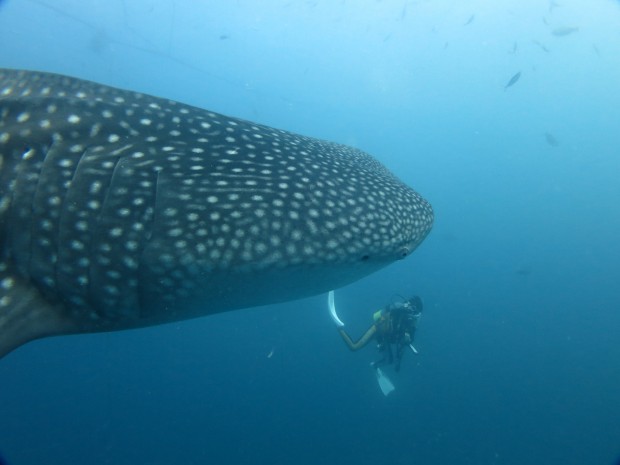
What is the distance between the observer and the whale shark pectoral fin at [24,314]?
91.6 inches

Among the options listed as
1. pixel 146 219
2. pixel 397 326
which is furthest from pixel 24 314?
pixel 397 326

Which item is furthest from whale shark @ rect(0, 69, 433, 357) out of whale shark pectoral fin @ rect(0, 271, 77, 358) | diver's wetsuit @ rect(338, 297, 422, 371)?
diver's wetsuit @ rect(338, 297, 422, 371)

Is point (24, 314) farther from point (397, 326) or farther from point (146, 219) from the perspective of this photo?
point (397, 326)

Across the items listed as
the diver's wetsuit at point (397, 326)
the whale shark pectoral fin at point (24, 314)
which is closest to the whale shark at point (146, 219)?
the whale shark pectoral fin at point (24, 314)

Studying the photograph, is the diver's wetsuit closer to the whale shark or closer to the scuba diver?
the scuba diver

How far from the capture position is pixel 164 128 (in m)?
2.95

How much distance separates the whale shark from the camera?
2.47 meters

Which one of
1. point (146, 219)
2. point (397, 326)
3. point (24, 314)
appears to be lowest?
point (397, 326)

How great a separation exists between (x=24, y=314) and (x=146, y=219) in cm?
95

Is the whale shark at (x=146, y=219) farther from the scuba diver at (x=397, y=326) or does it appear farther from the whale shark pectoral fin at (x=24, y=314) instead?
the scuba diver at (x=397, y=326)

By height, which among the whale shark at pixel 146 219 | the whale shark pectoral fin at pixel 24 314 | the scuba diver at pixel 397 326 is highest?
the whale shark at pixel 146 219

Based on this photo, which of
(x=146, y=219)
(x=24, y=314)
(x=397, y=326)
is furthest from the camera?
(x=397, y=326)

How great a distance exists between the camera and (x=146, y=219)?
2518 millimetres

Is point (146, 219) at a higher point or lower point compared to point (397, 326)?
higher
